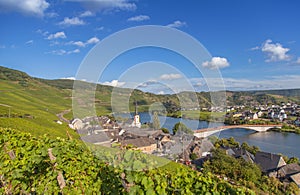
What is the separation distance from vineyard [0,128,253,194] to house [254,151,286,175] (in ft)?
66.7

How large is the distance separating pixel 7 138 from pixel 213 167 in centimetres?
1505

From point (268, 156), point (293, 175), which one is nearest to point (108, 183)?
point (293, 175)

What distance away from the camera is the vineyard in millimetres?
1730

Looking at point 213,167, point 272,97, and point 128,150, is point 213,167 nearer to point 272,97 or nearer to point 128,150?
point 128,150

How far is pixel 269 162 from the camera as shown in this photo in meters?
19.8

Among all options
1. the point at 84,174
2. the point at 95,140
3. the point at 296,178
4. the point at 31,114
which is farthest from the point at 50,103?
the point at 84,174

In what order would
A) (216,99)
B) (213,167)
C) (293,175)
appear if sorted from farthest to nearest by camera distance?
(293,175)
(213,167)
(216,99)

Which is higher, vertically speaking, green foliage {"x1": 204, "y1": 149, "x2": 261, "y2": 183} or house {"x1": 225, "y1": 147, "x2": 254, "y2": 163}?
green foliage {"x1": 204, "y1": 149, "x2": 261, "y2": 183}

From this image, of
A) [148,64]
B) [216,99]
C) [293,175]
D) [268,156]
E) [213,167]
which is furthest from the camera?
[268,156]

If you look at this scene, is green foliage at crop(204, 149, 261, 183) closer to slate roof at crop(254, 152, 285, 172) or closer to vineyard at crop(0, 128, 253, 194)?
slate roof at crop(254, 152, 285, 172)

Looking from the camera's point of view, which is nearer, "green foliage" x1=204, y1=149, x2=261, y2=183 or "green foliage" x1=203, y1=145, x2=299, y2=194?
"green foliage" x1=203, y1=145, x2=299, y2=194

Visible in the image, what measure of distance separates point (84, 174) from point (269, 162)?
842 inches

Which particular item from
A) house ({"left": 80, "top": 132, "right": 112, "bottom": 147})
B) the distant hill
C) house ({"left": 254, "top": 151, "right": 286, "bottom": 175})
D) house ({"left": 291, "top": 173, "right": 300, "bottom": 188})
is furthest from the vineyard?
house ({"left": 254, "top": 151, "right": 286, "bottom": 175})

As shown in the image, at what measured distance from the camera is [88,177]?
2.22 meters
